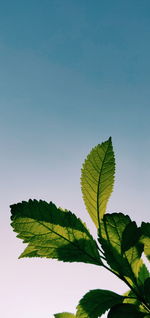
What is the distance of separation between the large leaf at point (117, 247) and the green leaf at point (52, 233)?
0.05m

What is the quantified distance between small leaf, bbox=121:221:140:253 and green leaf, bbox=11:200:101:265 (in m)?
0.13

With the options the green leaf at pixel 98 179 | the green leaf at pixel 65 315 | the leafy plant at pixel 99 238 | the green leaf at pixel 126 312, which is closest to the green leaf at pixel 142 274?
the leafy plant at pixel 99 238

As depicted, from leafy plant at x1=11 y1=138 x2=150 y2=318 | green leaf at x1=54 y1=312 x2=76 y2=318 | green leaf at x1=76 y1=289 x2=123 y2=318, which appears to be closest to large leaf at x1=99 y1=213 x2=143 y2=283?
leafy plant at x1=11 y1=138 x2=150 y2=318

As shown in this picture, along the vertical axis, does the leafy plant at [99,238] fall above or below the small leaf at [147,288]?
above

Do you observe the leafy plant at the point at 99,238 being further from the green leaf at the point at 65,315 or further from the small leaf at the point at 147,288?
the green leaf at the point at 65,315

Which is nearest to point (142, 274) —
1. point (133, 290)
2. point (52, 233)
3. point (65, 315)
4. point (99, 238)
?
point (133, 290)

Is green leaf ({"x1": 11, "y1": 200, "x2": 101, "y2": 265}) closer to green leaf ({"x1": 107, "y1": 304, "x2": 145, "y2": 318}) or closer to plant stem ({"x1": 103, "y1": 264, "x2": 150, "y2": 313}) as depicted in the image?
plant stem ({"x1": 103, "y1": 264, "x2": 150, "y2": 313})

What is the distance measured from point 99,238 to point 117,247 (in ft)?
0.23

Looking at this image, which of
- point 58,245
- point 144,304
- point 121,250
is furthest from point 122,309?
point 58,245

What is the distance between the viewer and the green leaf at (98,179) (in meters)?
1.47

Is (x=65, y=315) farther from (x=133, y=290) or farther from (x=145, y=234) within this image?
(x=145, y=234)

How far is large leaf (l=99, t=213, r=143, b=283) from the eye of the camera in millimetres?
1378

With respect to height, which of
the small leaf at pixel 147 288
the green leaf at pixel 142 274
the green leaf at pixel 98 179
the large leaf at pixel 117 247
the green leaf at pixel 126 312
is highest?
the green leaf at pixel 98 179

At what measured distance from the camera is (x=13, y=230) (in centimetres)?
138
